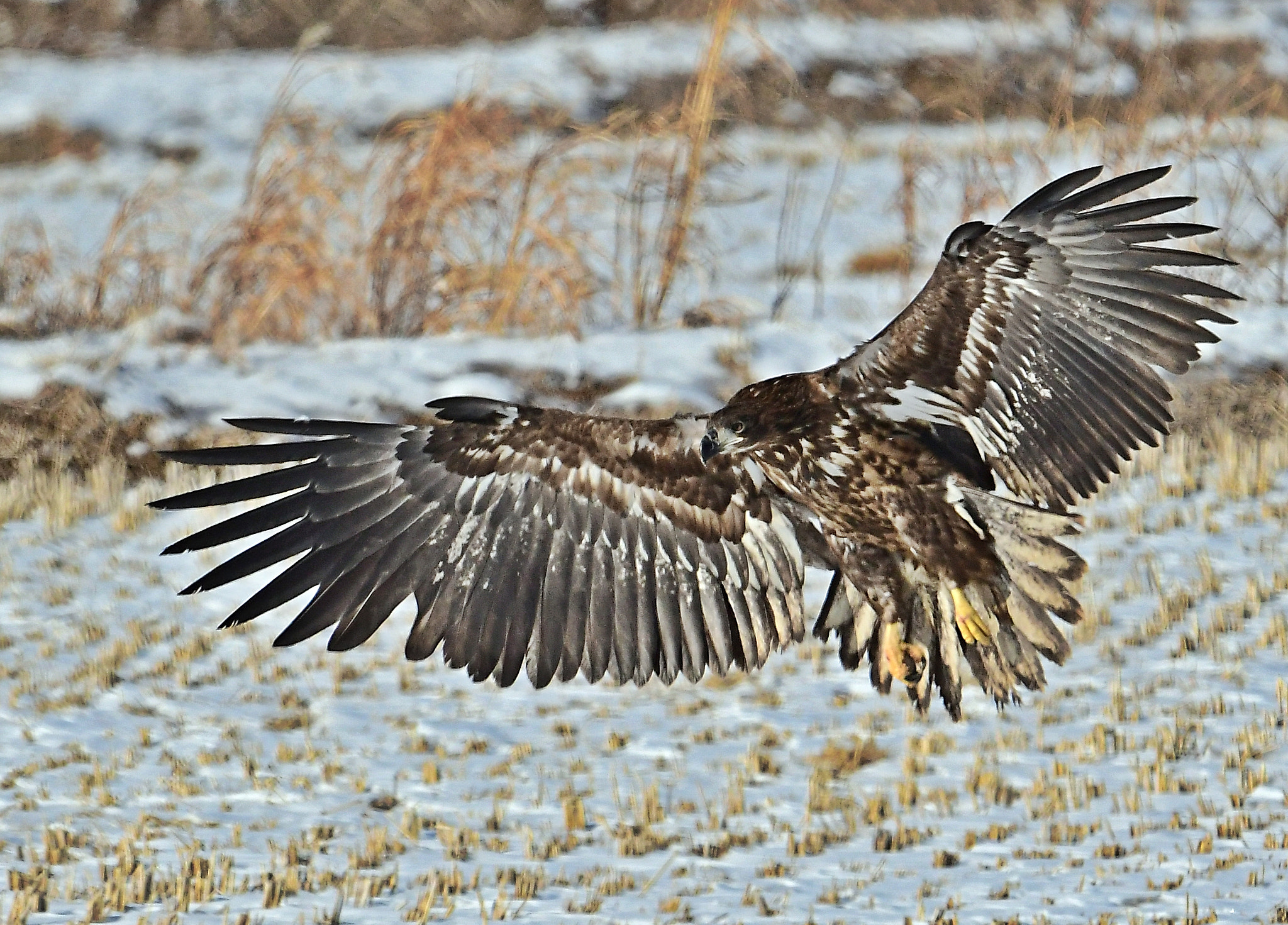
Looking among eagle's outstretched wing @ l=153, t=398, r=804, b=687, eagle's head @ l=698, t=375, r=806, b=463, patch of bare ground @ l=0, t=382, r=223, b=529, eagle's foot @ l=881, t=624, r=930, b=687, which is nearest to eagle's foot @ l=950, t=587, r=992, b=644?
eagle's foot @ l=881, t=624, r=930, b=687

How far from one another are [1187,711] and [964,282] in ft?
7.17

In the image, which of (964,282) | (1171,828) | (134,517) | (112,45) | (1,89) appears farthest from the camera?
(112,45)

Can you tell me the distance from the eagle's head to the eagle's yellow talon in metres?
0.68

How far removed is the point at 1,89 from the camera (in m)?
22.8

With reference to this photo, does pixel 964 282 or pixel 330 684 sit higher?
pixel 964 282

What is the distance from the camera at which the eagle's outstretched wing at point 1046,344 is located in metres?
4.59

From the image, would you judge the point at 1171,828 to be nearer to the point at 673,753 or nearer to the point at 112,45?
the point at 673,753

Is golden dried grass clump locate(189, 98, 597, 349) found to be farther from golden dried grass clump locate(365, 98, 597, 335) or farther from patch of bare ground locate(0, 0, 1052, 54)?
patch of bare ground locate(0, 0, 1052, 54)

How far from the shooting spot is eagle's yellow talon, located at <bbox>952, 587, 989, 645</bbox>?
4.49 metres

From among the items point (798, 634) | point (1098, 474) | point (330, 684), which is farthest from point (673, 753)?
point (1098, 474)

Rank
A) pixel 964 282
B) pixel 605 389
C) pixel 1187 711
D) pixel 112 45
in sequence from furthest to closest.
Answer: pixel 112 45 < pixel 605 389 < pixel 1187 711 < pixel 964 282

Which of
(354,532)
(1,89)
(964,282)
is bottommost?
(354,532)

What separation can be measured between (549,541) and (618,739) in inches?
49.7

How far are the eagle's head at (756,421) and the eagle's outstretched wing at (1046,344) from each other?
0.18m
